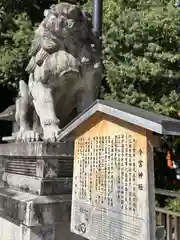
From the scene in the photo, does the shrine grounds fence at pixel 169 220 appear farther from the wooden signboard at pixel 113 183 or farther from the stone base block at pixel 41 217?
the wooden signboard at pixel 113 183

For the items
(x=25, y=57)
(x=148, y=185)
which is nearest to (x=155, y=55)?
(x=25, y=57)

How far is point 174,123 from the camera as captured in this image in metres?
2.26

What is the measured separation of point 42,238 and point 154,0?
6774mm

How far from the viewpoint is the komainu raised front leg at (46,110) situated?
3.72 meters

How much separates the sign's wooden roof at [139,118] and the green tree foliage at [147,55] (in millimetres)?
5366

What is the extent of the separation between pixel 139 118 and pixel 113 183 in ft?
1.73

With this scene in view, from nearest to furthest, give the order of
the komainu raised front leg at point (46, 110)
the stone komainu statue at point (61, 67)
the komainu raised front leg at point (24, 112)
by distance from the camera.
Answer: the komainu raised front leg at point (46, 110) < the stone komainu statue at point (61, 67) < the komainu raised front leg at point (24, 112)

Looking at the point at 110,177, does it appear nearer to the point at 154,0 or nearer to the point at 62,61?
the point at 62,61

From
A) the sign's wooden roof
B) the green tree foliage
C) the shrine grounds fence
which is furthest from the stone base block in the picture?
the green tree foliage

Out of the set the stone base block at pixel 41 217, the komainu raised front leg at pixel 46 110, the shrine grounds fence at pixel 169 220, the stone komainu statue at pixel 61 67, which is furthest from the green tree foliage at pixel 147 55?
the stone base block at pixel 41 217

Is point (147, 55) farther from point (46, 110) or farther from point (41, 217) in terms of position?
point (41, 217)

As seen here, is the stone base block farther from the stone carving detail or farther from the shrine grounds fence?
the shrine grounds fence

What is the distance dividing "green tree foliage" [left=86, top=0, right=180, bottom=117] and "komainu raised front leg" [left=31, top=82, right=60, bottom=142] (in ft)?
14.4

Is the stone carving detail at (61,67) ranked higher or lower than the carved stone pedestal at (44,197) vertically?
higher
